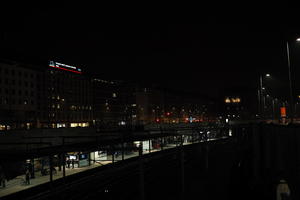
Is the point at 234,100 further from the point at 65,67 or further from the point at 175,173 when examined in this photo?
the point at 175,173

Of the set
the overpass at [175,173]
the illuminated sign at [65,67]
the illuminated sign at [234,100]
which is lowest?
the overpass at [175,173]

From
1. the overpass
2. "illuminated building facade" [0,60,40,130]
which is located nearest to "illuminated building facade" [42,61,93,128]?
"illuminated building facade" [0,60,40,130]

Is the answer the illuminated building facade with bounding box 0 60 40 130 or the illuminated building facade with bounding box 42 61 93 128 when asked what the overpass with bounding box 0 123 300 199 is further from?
the illuminated building facade with bounding box 42 61 93 128

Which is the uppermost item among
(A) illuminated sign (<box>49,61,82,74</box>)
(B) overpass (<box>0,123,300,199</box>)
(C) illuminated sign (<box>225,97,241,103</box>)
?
(A) illuminated sign (<box>49,61,82,74</box>)

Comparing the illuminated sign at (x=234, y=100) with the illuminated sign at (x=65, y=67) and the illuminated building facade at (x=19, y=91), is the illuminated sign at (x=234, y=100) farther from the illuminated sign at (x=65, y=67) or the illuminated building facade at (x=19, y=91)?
the illuminated building facade at (x=19, y=91)

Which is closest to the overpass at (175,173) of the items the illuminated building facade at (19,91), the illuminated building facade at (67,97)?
the illuminated building facade at (19,91)

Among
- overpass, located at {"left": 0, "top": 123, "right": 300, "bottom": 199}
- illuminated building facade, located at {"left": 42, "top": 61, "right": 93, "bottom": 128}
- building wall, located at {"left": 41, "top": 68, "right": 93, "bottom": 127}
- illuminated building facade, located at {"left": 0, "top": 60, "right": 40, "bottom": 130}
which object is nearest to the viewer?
overpass, located at {"left": 0, "top": 123, "right": 300, "bottom": 199}

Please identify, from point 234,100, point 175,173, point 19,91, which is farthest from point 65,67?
point 175,173

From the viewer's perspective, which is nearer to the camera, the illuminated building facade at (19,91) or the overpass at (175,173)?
the overpass at (175,173)

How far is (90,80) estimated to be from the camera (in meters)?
113

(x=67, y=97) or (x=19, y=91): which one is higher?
(x=19, y=91)

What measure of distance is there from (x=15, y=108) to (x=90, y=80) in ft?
141

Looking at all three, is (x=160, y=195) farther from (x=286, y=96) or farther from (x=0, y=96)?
(x=0, y=96)

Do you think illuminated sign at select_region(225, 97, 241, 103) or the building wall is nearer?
the building wall
